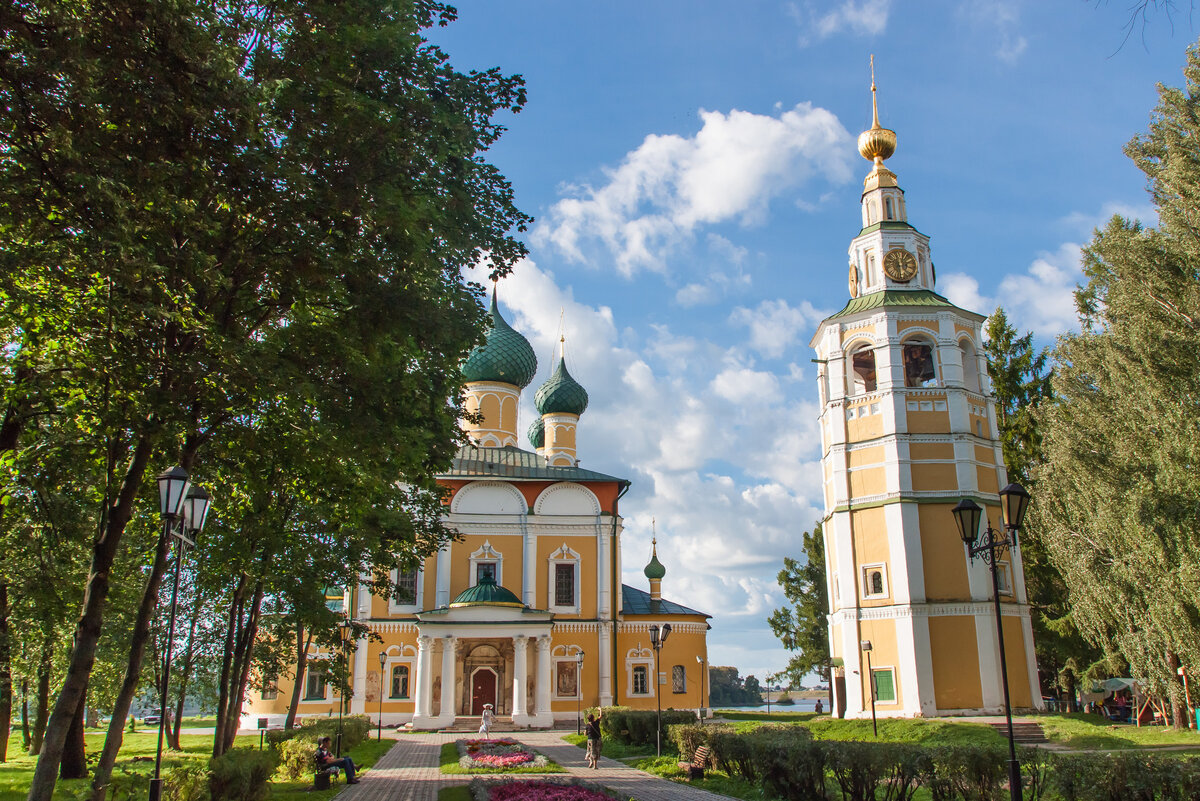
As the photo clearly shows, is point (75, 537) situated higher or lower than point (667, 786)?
higher

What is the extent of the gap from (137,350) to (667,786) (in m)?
10.4

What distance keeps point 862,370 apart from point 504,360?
1507cm

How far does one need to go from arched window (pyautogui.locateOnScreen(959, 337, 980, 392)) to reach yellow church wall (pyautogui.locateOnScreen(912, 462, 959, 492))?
2880 millimetres

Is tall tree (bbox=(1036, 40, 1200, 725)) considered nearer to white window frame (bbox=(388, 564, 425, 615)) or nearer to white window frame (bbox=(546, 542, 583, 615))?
white window frame (bbox=(546, 542, 583, 615))

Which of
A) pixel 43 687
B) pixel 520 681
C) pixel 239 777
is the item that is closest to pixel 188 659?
pixel 43 687

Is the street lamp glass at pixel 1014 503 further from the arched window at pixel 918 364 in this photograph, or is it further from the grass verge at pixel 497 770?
the arched window at pixel 918 364

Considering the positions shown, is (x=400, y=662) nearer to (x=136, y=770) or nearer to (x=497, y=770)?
(x=497, y=770)

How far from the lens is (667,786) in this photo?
48.1 ft

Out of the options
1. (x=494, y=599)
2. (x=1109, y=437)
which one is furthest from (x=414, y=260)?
(x=494, y=599)

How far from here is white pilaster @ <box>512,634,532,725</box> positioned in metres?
29.3

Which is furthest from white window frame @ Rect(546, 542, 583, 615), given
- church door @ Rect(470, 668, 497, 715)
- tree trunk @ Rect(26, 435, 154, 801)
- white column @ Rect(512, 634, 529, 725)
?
tree trunk @ Rect(26, 435, 154, 801)

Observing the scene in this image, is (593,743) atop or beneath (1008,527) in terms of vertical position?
beneath

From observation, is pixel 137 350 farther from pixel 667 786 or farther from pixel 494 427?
pixel 494 427

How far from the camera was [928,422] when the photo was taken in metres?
26.7
